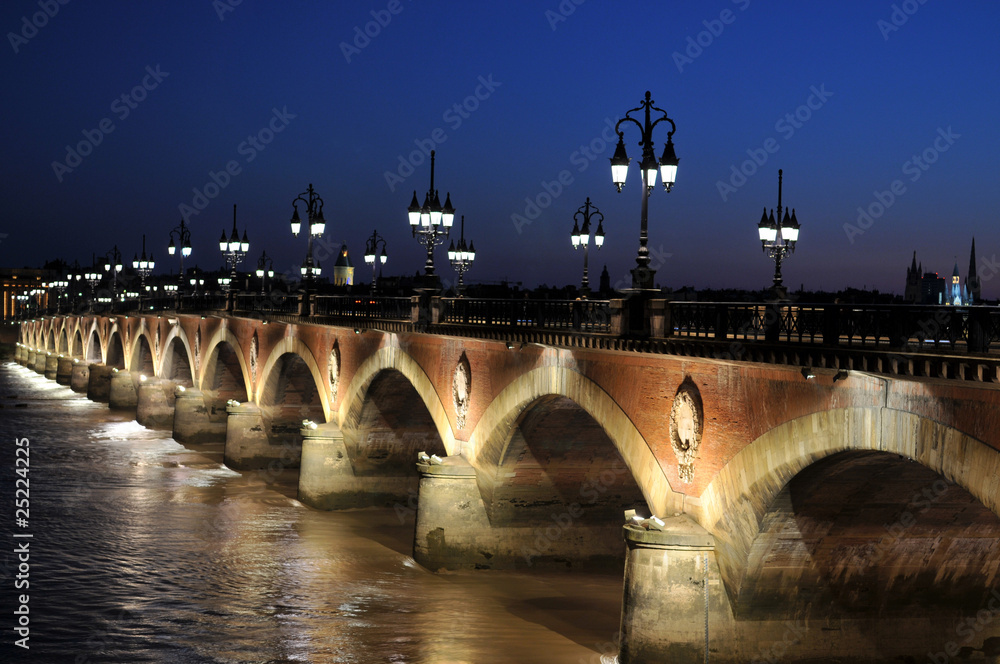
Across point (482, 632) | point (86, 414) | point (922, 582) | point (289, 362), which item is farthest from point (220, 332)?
point (922, 582)

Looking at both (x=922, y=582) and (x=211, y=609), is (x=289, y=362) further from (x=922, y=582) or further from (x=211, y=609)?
(x=922, y=582)

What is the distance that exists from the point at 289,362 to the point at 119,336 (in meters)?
32.0

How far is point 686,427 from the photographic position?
14.6m

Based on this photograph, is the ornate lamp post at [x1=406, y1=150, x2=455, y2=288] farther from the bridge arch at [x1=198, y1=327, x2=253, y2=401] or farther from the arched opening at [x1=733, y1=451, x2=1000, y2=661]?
the bridge arch at [x1=198, y1=327, x2=253, y2=401]

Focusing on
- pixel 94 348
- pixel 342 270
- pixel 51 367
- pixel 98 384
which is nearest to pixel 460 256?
pixel 98 384

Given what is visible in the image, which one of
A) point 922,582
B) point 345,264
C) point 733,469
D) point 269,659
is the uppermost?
point 345,264

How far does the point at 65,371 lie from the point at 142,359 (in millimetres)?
20943

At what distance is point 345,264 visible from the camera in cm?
10850

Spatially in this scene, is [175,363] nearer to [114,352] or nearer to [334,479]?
[114,352]

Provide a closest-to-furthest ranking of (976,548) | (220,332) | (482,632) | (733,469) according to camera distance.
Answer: (733,469) → (976,548) → (482,632) → (220,332)

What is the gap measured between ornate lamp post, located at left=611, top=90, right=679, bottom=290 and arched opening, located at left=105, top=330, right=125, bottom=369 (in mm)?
53149

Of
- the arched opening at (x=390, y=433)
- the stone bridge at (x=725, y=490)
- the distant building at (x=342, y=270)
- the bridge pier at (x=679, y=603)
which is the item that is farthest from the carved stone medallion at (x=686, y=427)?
the distant building at (x=342, y=270)

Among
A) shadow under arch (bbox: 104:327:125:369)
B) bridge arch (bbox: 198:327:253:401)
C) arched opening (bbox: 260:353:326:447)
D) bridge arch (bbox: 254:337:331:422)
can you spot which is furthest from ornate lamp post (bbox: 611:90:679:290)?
shadow under arch (bbox: 104:327:125:369)

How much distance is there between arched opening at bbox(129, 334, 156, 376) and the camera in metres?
58.0
